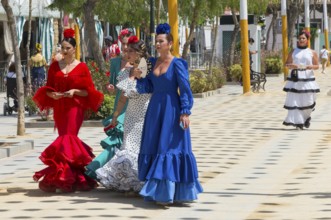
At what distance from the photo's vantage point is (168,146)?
488 inches

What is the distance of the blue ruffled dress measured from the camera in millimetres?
12266

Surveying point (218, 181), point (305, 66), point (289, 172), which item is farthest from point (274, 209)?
point (305, 66)

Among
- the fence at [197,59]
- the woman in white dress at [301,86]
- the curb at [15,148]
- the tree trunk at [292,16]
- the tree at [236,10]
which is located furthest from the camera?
the tree trunk at [292,16]

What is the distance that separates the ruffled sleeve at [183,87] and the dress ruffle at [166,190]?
77 centimetres

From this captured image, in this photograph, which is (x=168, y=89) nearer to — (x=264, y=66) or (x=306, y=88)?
(x=306, y=88)

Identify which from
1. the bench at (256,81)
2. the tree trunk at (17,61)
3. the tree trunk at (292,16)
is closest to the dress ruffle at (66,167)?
the tree trunk at (17,61)

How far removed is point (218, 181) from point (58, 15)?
3642 centimetres

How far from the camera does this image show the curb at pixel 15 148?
18812mm

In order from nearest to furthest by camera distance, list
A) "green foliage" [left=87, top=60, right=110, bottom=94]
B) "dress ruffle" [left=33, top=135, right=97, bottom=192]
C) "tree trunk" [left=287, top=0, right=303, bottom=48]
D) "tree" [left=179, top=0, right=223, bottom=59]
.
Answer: "dress ruffle" [left=33, top=135, right=97, bottom=192]
"green foliage" [left=87, top=60, right=110, bottom=94]
"tree" [left=179, top=0, right=223, bottom=59]
"tree trunk" [left=287, top=0, right=303, bottom=48]

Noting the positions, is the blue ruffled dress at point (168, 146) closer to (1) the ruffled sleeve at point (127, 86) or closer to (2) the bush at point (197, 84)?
(1) the ruffled sleeve at point (127, 86)

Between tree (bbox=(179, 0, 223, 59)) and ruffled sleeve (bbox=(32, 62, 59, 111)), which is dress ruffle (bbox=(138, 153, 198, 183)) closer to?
ruffled sleeve (bbox=(32, 62, 59, 111))

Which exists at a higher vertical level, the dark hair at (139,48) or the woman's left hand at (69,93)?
the dark hair at (139,48)

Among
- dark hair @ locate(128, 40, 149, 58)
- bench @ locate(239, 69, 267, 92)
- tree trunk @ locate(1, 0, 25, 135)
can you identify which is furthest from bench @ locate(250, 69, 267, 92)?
dark hair @ locate(128, 40, 149, 58)

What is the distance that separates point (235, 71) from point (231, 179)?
111 ft
